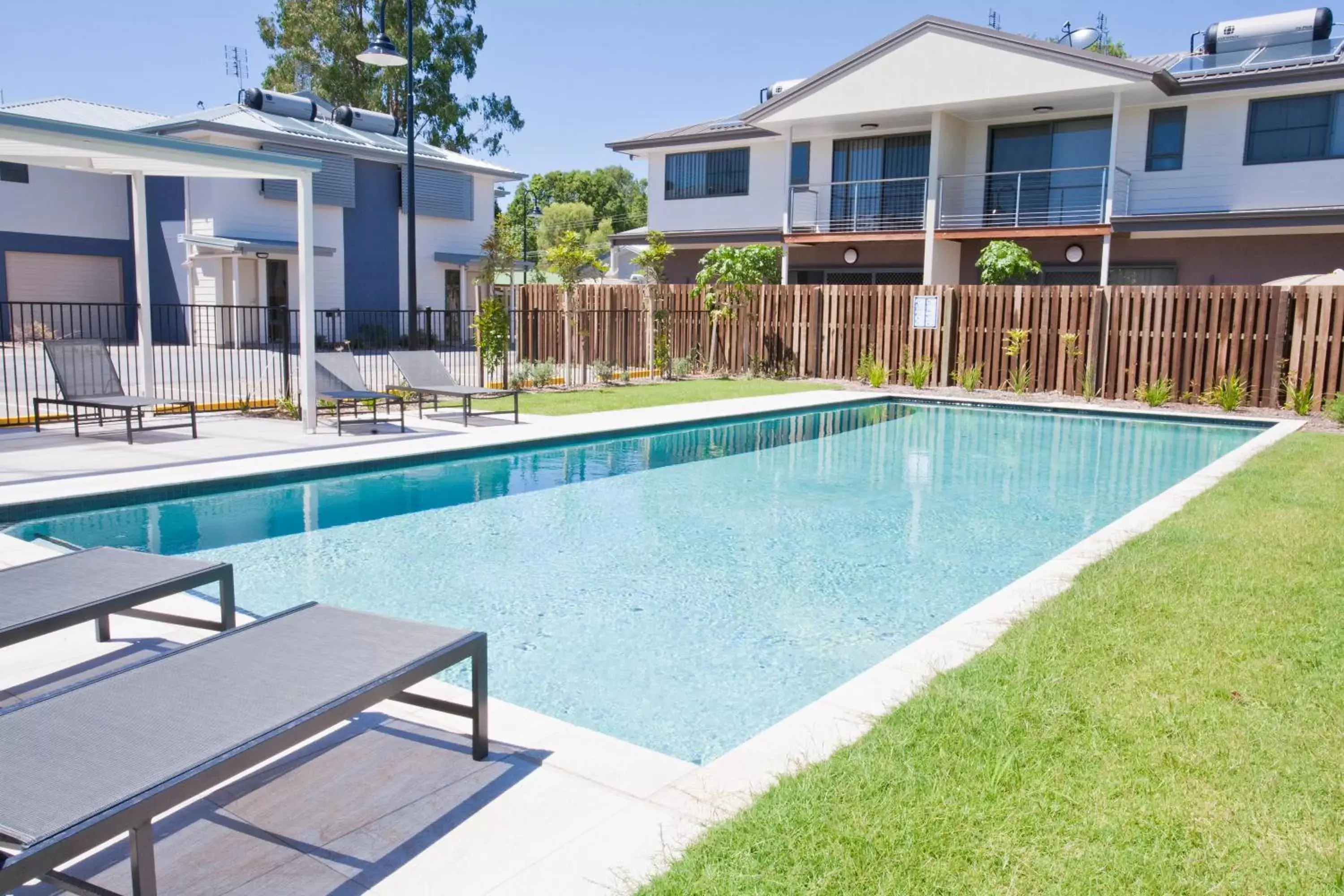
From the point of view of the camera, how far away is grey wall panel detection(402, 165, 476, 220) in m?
31.8

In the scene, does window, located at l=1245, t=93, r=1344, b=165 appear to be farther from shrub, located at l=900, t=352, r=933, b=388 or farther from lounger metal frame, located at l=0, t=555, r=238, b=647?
lounger metal frame, located at l=0, t=555, r=238, b=647

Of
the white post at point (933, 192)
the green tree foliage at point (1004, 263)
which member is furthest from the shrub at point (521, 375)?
the white post at point (933, 192)

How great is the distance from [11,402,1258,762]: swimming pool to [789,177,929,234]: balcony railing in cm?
1265

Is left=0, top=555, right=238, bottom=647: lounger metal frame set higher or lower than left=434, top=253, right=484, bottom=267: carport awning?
lower

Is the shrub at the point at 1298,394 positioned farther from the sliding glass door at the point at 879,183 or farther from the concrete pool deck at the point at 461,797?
the concrete pool deck at the point at 461,797

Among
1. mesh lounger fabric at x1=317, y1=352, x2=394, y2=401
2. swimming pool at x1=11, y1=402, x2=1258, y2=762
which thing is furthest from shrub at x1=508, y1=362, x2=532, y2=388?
swimming pool at x1=11, y1=402, x2=1258, y2=762

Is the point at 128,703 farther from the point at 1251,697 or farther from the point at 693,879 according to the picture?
the point at 1251,697

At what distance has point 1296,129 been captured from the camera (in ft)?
65.8

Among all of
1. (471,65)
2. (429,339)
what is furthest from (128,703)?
(471,65)

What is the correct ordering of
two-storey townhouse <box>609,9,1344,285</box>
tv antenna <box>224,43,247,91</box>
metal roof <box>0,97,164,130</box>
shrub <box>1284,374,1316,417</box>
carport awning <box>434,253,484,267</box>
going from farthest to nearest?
tv antenna <box>224,43,247,91</box>, carport awning <box>434,253,484,267</box>, metal roof <box>0,97,164,130</box>, two-storey townhouse <box>609,9,1344,285</box>, shrub <box>1284,374,1316,417</box>

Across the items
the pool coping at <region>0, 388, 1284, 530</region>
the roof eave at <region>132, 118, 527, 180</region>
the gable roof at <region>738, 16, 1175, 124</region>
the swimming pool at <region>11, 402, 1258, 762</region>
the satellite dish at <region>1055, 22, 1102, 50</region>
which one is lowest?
the swimming pool at <region>11, 402, 1258, 762</region>

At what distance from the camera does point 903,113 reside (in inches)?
900

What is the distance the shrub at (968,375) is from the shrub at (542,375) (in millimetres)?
7724

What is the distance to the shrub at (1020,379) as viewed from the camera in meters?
18.5
